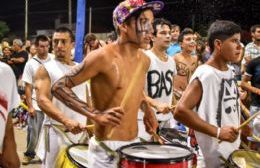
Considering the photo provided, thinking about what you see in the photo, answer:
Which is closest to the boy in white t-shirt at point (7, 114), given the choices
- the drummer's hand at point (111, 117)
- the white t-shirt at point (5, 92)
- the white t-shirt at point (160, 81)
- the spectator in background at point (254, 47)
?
the white t-shirt at point (5, 92)

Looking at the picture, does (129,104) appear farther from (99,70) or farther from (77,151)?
(77,151)

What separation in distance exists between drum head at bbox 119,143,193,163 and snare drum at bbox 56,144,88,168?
78 centimetres

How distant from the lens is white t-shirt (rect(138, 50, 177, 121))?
6484 mm

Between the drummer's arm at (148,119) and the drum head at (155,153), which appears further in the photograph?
the drummer's arm at (148,119)

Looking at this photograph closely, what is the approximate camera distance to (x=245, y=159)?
3.79 metres

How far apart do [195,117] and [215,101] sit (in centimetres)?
23

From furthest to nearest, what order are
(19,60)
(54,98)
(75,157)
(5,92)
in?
(19,60)
(54,98)
(75,157)
(5,92)

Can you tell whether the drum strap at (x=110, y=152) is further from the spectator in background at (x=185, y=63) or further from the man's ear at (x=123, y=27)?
the spectator in background at (x=185, y=63)

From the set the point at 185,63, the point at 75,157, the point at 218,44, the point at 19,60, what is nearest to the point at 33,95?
the point at 185,63

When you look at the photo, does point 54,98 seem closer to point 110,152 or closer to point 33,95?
point 110,152

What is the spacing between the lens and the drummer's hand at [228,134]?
3709 millimetres

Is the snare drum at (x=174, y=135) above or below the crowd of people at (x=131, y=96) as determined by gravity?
below

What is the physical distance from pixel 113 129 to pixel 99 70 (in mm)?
400

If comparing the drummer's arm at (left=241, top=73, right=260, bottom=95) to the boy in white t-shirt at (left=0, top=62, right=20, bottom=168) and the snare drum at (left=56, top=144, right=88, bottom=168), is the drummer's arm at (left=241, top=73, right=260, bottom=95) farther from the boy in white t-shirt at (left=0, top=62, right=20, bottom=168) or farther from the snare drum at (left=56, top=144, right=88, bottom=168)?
the boy in white t-shirt at (left=0, top=62, right=20, bottom=168)
